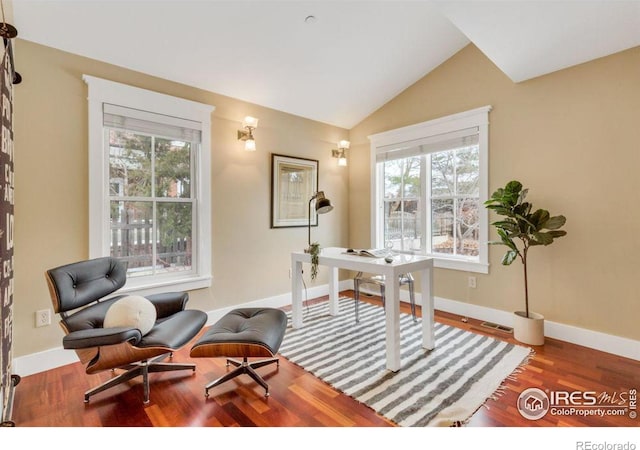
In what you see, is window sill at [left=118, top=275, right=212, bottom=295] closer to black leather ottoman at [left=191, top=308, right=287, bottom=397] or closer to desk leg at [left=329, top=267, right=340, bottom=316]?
black leather ottoman at [left=191, top=308, right=287, bottom=397]

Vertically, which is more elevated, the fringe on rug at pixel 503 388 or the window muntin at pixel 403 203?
the window muntin at pixel 403 203

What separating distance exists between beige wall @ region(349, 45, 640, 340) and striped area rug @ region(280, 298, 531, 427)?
0.67 metres

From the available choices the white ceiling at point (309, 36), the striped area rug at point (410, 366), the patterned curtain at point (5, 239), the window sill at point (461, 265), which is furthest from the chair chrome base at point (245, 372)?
the white ceiling at point (309, 36)

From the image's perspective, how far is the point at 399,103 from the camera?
4.02 meters

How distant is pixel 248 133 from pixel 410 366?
108 inches

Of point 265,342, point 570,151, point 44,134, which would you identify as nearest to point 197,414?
point 265,342

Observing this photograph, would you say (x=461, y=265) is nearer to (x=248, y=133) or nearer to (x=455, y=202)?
(x=455, y=202)

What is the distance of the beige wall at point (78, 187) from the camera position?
2.27 meters

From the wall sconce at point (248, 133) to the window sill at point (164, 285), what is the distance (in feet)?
4.66

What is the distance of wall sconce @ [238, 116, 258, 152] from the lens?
134 inches

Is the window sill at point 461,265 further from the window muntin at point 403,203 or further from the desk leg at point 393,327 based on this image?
the desk leg at point 393,327

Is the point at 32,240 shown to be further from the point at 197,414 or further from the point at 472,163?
the point at 472,163

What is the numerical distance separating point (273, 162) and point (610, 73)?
3144mm

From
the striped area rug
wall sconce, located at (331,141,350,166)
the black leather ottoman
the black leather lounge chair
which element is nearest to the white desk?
the striped area rug
